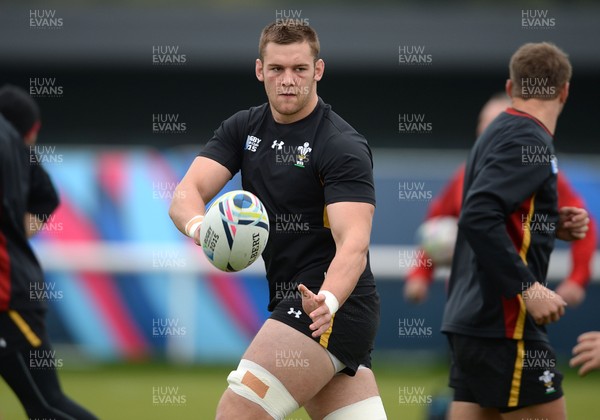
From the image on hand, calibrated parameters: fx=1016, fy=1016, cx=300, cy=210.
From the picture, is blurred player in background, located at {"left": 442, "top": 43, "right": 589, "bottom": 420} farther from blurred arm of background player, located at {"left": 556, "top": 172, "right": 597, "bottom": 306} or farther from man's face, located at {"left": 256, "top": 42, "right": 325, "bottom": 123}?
man's face, located at {"left": 256, "top": 42, "right": 325, "bottom": 123}

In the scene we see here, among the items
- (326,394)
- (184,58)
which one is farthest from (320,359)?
(184,58)

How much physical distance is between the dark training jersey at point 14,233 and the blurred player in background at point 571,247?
9.05 feet

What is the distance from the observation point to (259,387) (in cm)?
463

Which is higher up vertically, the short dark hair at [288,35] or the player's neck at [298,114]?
the short dark hair at [288,35]

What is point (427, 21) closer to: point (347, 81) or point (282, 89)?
point (347, 81)

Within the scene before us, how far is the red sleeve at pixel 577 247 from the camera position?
6.48 m

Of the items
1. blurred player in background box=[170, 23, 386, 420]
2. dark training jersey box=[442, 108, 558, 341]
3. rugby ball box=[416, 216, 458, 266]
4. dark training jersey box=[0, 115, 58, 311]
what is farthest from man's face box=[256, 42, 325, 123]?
rugby ball box=[416, 216, 458, 266]

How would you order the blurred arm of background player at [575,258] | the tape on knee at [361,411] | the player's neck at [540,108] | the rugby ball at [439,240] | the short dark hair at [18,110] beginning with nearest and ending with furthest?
the tape on knee at [361,411]
the player's neck at [540,108]
the blurred arm of background player at [575,258]
the short dark hair at [18,110]
the rugby ball at [439,240]

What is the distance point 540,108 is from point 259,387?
2146mm

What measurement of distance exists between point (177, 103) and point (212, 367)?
6642mm

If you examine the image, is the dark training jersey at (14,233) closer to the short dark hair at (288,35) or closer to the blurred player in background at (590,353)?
the short dark hair at (288,35)

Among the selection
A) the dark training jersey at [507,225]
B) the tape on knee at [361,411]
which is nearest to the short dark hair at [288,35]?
the dark training jersey at [507,225]

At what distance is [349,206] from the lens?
4805mm

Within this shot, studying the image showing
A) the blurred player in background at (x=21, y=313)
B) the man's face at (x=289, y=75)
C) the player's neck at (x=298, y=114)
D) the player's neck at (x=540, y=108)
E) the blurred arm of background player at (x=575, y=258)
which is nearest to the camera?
the man's face at (x=289, y=75)
